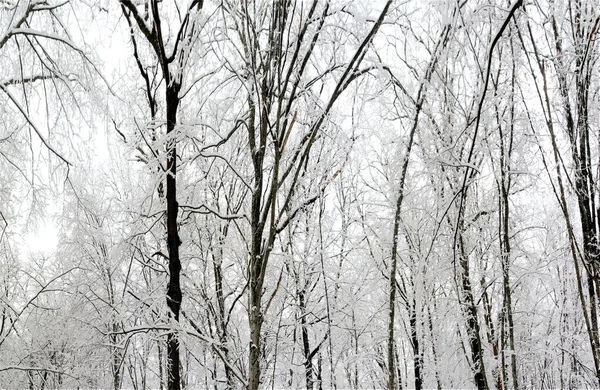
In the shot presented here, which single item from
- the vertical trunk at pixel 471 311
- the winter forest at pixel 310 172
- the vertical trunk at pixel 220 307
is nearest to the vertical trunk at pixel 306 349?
the winter forest at pixel 310 172

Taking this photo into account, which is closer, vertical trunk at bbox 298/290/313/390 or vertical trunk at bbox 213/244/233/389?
vertical trunk at bbox 213/244/233/389

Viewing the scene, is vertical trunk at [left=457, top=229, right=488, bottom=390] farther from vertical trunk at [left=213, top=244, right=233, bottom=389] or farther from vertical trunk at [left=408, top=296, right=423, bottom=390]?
vertical trunk at [left=213, top=244, right=233, bottom=389]

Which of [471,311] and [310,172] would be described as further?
[310,172]

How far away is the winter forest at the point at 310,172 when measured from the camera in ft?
5.39

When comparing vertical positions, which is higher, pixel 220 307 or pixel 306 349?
pixel 220 307

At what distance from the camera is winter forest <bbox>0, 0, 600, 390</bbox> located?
5.39ft

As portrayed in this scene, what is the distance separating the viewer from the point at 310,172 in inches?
323

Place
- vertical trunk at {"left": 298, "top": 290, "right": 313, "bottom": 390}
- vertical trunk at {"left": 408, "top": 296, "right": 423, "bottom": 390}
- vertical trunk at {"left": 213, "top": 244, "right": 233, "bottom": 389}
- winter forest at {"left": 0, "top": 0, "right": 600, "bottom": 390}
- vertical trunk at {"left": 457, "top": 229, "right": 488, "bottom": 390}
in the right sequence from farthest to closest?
vertical trunk at {"left": 298, "top": 290, "right": 313, "bottom": 390}, vertical trunk at {"left": 408, "top": 296, "right": 423, "bottom": 390}, vertical trunk at {"left": 213, "top": 244, "right": 233, "bottom": 389}, winter forest at {"left": 0, "top": 0, "right": 600, "bottom": 390}, vertical trunk at {"left": 457, "top": 229, "right": 488, "bottom": 390}

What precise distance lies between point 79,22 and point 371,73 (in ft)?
10.3

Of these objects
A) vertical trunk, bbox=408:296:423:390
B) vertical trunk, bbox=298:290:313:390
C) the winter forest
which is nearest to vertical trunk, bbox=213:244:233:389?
the winter forest

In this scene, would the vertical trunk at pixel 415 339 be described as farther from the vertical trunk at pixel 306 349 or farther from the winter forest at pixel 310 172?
the vertical trunk at pixel 306 349

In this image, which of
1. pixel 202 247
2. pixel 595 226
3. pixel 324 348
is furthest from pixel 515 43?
pixel 324 348

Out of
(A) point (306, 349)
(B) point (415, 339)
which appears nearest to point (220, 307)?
(A) point (306, 349)

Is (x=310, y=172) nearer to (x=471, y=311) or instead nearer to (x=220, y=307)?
(x=220, y=307)
